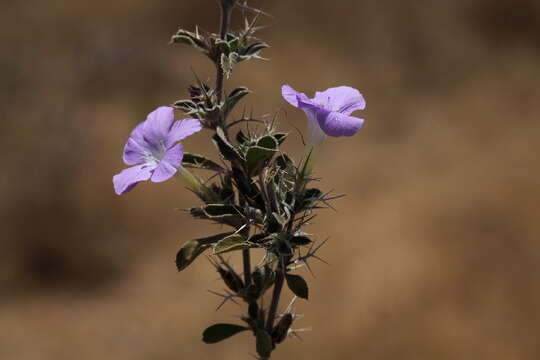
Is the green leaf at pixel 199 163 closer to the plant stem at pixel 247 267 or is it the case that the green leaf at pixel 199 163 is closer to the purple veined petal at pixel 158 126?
the purple veined petal at pixel 158 126

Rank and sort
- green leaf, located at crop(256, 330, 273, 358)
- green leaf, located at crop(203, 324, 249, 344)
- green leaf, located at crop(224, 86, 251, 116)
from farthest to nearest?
green leaf, located at crop(203, 324, 249, 344) < green leaf, located at crop(256, 330, 273, 358) < green leaf, located at crop(224, 86, 251, 116)

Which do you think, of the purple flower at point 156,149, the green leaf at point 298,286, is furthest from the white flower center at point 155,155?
the green leaf at point 298,286

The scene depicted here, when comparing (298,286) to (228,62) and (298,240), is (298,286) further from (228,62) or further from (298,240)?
(228,62)

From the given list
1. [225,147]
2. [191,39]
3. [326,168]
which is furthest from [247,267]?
[326,168]

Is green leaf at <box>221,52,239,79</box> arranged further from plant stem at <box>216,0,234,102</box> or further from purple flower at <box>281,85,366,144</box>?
purple flower at <box>281,85,366,144</box>

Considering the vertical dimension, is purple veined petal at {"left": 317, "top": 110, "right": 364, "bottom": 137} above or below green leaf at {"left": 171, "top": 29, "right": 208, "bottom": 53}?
below

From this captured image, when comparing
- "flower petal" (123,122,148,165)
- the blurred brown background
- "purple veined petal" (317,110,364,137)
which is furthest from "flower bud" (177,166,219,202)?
the blurred brown background
